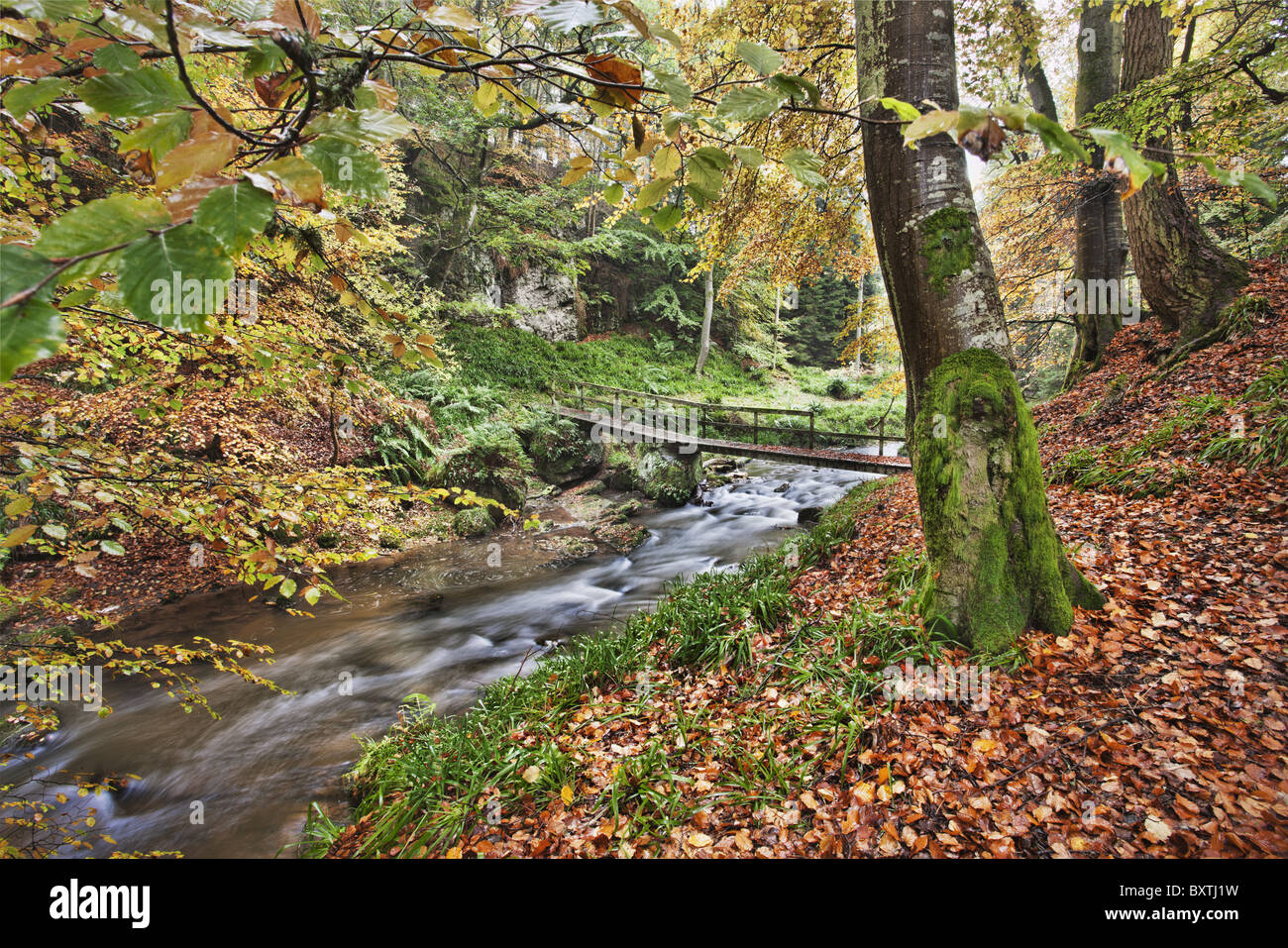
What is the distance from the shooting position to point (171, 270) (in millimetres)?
619

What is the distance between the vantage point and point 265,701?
5184 mm

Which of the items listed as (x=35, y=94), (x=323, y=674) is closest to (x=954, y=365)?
(x=35, y=94)

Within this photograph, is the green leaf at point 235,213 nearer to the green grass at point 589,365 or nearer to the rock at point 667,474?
the rock at point 667,474

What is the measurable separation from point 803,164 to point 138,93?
3.69 feet

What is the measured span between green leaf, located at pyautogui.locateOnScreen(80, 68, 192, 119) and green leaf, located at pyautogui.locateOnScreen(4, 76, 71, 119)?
207 mm

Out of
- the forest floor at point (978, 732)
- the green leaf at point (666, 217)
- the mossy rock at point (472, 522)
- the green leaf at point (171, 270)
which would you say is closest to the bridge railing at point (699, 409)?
the mossy rock at point (472, 522)
